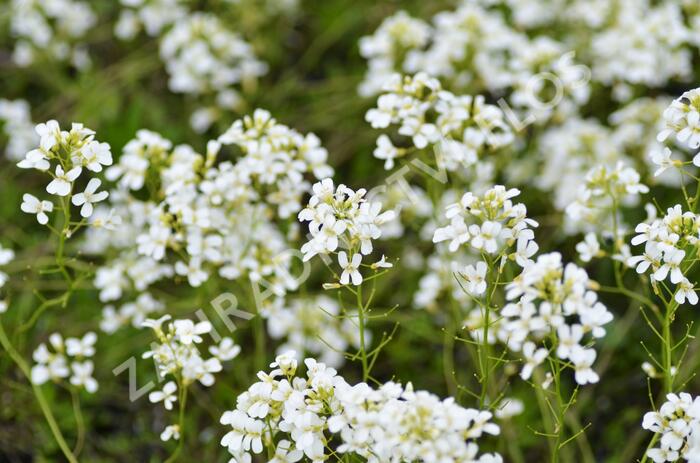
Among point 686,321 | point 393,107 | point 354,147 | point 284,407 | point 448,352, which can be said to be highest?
point 393,107

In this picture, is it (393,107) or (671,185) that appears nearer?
(393,107)

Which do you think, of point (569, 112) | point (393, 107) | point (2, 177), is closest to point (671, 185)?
point (569, 112)

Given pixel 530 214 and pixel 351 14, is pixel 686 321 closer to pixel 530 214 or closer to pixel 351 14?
pixel 530 214

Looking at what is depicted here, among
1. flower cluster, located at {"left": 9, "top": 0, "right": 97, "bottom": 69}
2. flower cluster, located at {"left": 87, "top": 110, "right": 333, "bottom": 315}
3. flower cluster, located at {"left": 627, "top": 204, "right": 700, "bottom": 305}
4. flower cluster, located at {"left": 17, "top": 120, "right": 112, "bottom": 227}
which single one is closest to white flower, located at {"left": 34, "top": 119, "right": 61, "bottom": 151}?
flower cluster, located at {"left": 17, "top": 120, "right": 112, "bottom": 227}

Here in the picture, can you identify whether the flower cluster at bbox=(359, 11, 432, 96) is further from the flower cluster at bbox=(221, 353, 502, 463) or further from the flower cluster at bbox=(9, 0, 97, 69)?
the flower cluster at bbox=(221, 353, 502, 463)

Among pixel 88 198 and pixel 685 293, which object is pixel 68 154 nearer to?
pixel 88 198
